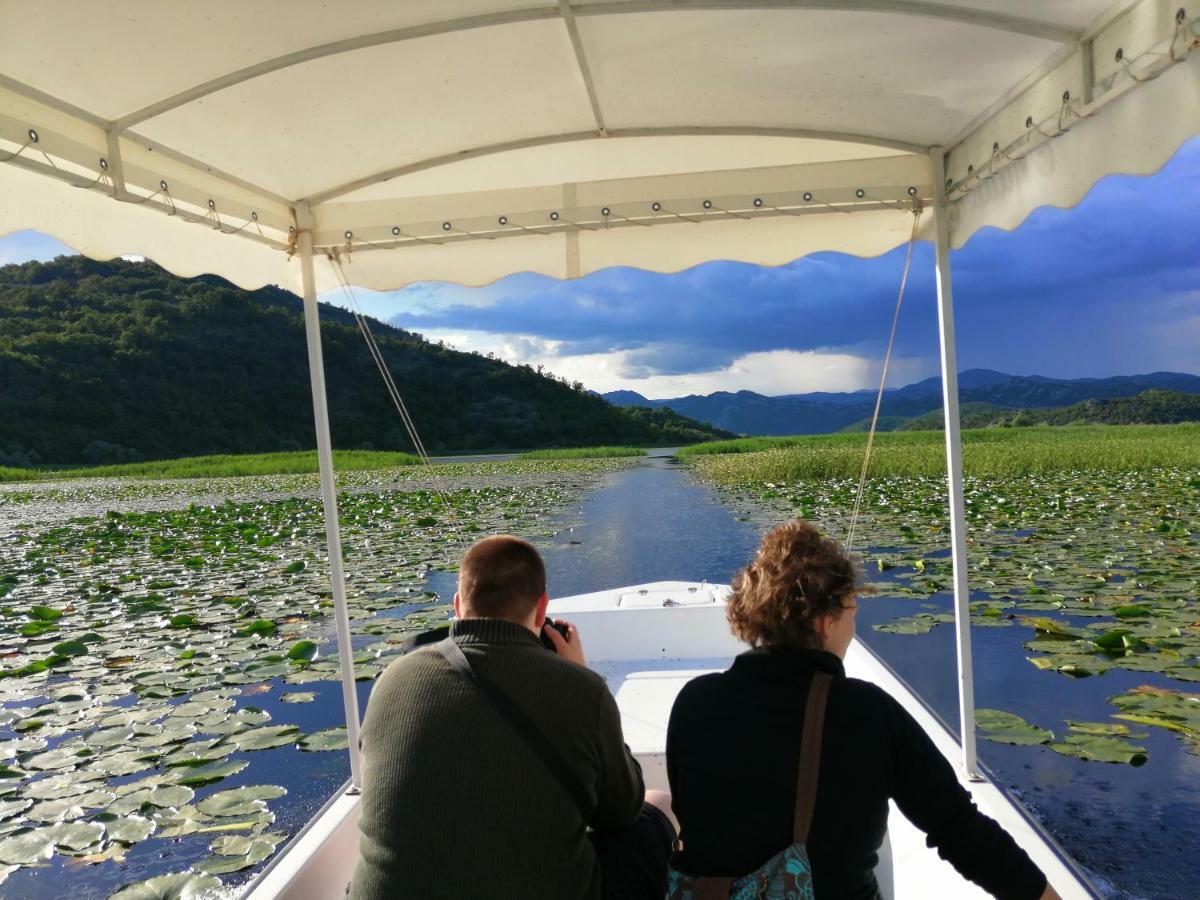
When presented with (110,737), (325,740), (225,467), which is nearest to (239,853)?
(325,740)

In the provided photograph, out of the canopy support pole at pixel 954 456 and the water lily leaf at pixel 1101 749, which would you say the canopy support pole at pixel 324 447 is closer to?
the canopy support pole at pixel 954 456

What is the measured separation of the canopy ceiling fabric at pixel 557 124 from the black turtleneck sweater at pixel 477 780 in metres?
1.19

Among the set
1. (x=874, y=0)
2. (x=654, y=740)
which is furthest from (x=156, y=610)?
(x=874, y=0)

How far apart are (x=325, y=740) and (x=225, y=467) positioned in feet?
71.9

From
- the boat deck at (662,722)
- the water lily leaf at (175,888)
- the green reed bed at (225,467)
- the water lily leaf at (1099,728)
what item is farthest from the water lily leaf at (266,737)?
the green reed bed at (225,467)

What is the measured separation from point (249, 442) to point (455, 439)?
23.4 feet

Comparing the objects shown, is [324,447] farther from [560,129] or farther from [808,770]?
[808,770]

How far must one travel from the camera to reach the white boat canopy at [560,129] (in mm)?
Result: 1459

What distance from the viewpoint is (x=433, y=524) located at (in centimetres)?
998

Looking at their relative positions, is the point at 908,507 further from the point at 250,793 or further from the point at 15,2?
the point at 15,2

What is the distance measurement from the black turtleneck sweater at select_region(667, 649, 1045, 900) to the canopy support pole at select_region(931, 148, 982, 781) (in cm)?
123

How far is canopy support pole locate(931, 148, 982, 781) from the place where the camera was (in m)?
2.08

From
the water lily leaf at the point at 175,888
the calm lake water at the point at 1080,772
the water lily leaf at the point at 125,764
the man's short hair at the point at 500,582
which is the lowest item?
the calm lake water at the point at 1080,772

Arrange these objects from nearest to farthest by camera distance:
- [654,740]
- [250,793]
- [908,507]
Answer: [654,740] < [250,793] < [908,507]
